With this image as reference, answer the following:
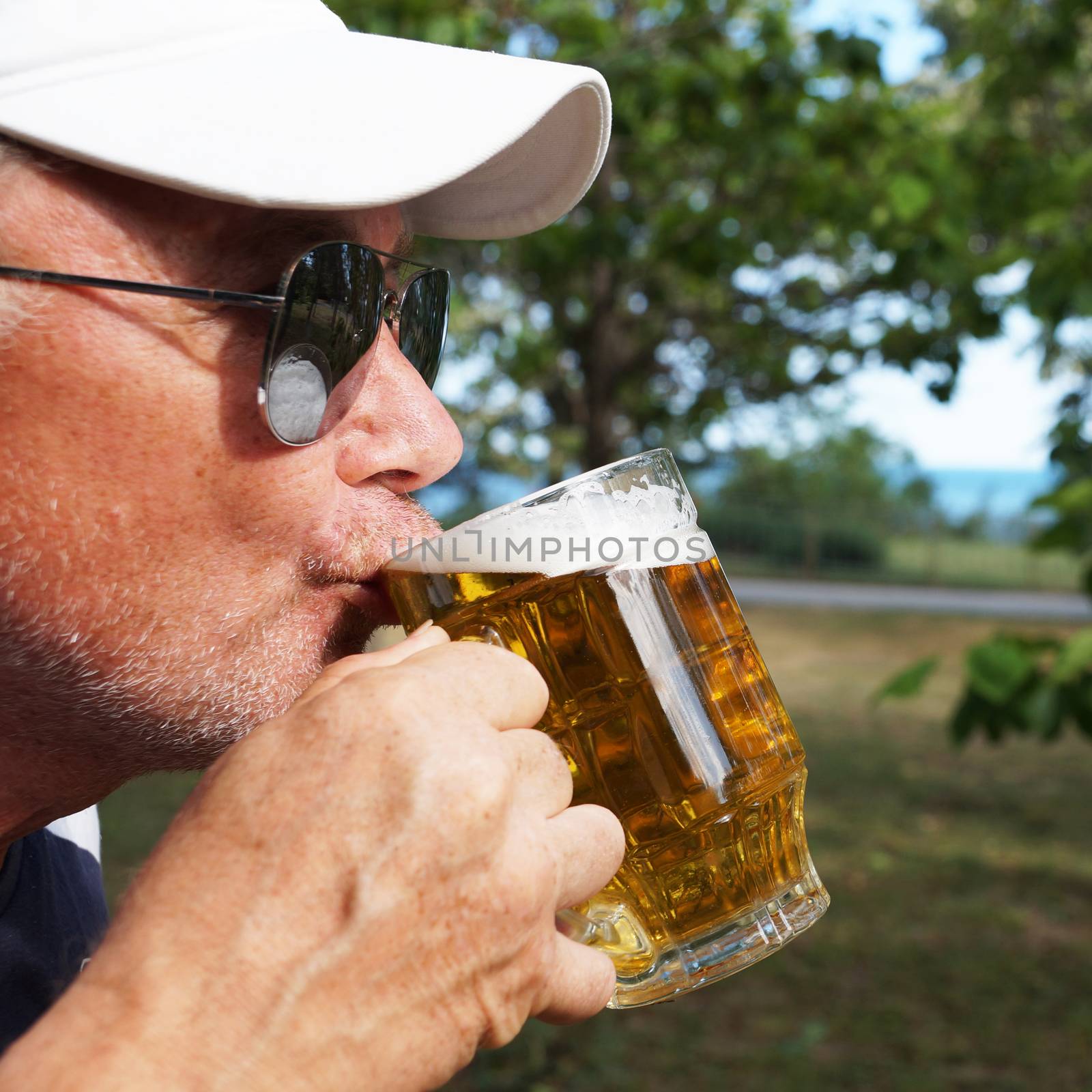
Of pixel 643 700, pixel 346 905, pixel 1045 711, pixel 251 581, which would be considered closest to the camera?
pixel 346 905

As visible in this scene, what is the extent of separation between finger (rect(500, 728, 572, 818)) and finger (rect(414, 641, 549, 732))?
0.02 meters

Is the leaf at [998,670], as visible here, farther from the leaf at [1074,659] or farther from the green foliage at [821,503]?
→ the green foliage at [821,503]

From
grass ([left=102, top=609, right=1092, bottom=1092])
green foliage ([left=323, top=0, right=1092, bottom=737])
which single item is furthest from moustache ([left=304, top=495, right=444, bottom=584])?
green foliage ([left=323, top=0, right=1092, bottom=737])

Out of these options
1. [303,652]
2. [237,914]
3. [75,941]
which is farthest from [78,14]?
[75,941]

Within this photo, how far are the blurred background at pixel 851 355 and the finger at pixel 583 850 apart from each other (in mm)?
840

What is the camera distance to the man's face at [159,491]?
4.25 feet

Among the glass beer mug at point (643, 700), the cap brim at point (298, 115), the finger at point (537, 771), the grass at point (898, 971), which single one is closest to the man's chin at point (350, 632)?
the glass beer mug at point (643, 700)

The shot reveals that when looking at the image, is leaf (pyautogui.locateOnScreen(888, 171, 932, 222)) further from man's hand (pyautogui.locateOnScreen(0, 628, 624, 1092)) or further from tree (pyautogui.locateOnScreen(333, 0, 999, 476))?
man's hand (pyautogui.locateOnScreen(0, 628, 624, 1092))

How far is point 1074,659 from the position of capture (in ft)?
13.1

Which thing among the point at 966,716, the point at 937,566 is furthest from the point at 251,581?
the point at 937,566

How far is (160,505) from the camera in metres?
1.33

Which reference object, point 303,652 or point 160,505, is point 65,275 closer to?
point 160,505

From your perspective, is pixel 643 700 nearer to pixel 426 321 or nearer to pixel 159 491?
pixel 159 491

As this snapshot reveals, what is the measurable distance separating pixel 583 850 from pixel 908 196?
512 centimetres
